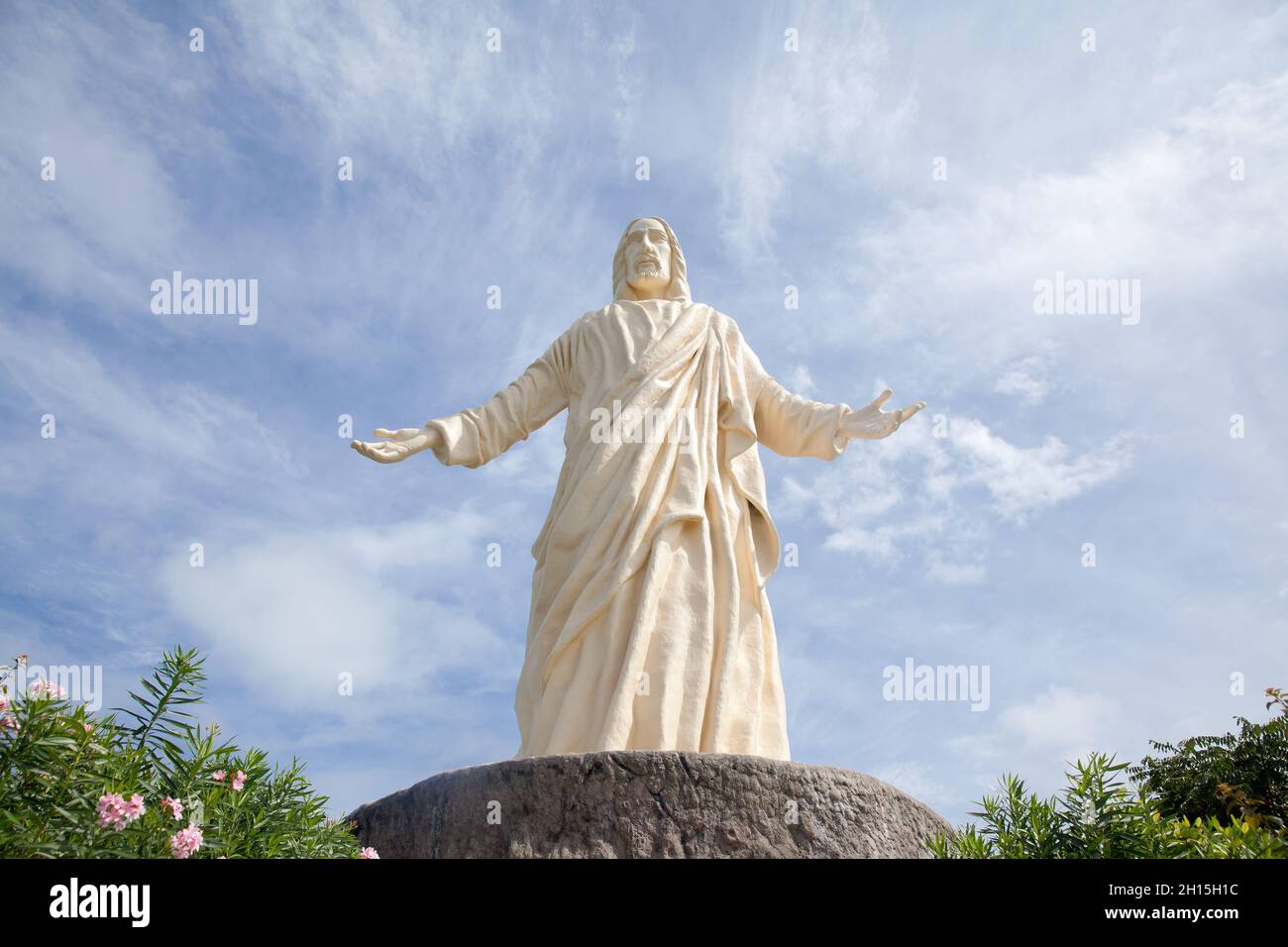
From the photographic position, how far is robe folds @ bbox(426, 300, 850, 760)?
626 cm

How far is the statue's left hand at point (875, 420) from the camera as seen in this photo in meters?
6.94

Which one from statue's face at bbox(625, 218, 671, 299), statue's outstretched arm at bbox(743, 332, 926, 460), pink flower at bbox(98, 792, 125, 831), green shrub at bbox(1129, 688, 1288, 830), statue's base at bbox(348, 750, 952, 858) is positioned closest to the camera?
pink flower at bbox(98, 792, 125, 831)

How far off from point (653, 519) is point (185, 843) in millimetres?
3791

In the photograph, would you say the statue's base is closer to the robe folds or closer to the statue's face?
the robe folds

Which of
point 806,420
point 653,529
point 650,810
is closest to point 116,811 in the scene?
point 650,810

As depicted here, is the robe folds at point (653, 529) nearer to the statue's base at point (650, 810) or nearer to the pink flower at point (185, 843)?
the statue's base at point (650, 810)

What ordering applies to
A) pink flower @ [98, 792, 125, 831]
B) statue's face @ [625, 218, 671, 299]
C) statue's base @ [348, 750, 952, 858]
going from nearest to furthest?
1. pink flower @ [98, 792, 125, 831]
2. statue's base @ [348, 750, 952, 858]
3. statue's face @ [625, 218, 671, 299]

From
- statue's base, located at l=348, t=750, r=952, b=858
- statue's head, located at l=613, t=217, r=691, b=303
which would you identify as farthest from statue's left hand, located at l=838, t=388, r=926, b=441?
statue's base, located at l=348, t=750, r=952, b=858

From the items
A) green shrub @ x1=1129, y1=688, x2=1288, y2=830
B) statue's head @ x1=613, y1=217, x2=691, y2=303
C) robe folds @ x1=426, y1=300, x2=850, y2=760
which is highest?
statue's head @ x1=613, y1=217, x2=691, y2=303

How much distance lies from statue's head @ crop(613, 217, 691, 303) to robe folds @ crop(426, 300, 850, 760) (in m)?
0.24

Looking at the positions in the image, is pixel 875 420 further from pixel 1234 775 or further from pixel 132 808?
pixel 1234 775
